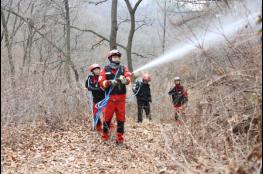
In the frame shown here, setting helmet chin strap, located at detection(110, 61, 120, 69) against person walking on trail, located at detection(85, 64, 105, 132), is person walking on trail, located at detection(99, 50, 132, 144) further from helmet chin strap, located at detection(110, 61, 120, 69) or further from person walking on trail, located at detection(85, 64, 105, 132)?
person walking on trail, located at detection(85, 64, 105, 132)

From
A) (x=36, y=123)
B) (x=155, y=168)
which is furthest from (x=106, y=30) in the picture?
(x=155, y=168)

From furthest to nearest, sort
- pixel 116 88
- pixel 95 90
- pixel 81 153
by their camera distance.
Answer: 1. pixel 95 90
2. pixel 116 88
3. pixel 81 153

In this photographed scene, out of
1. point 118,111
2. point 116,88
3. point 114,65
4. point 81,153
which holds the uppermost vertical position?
point 114,65

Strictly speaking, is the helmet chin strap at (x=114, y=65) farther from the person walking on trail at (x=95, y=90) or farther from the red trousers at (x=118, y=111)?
Answer: the person walking on trail at (x=95, y=90)

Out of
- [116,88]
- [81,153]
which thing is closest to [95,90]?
[116,88]

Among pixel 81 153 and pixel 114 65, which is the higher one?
pixel 114 65

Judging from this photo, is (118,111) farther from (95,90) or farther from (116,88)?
(95,90)

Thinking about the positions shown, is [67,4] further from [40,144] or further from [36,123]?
[40,144]

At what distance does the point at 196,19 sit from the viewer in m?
9.19

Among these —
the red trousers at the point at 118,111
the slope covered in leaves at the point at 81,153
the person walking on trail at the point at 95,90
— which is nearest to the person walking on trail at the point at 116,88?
the red trousers at the point at 118,111

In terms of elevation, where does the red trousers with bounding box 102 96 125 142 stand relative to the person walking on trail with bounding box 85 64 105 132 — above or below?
below

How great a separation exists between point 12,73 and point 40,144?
→ 2138 mm

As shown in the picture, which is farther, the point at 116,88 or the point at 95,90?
the point at 95,90

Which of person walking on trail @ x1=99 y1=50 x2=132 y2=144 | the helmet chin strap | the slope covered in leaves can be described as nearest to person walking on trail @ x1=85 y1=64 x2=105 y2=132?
the slope covered in leaves
